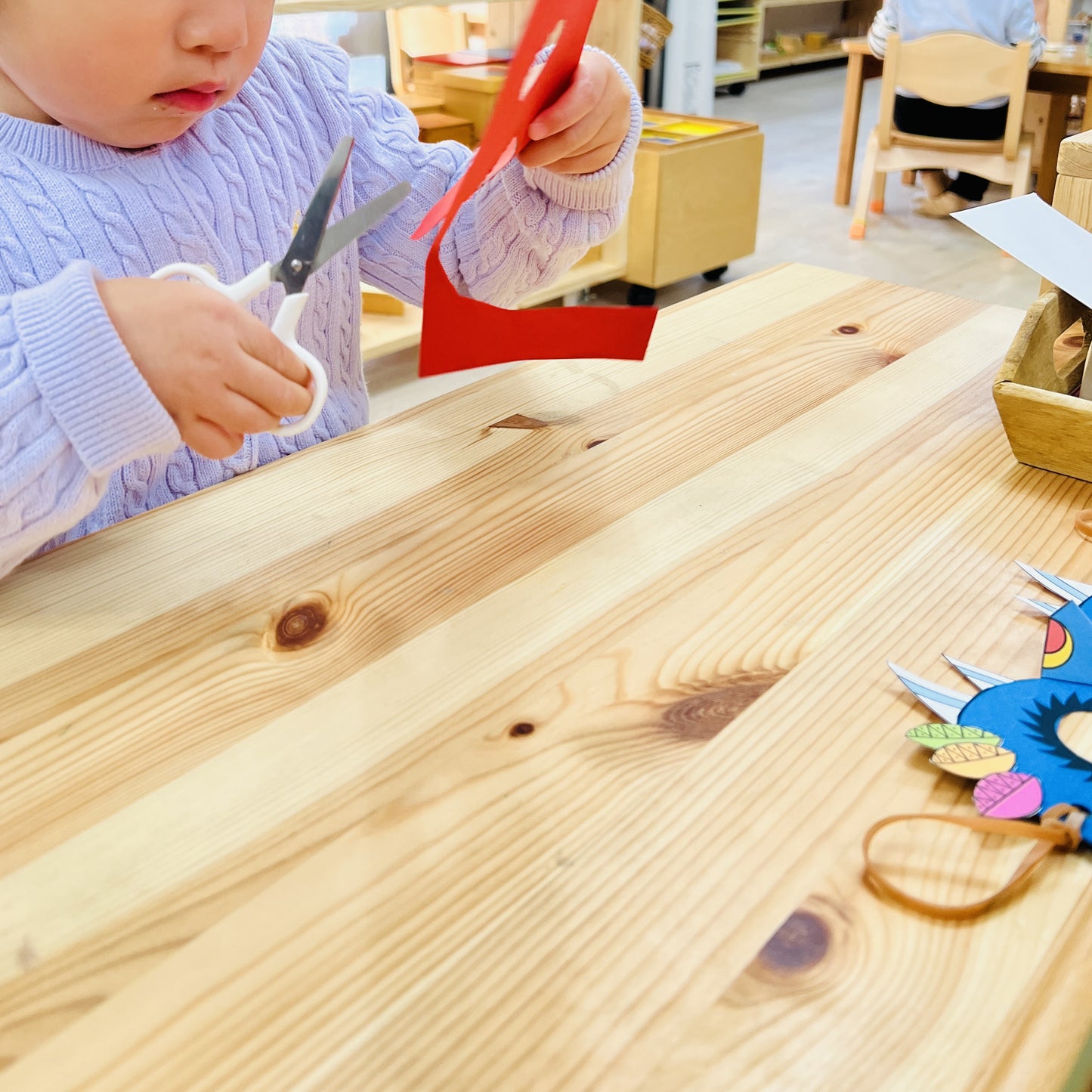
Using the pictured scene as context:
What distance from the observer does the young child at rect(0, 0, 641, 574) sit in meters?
0.48

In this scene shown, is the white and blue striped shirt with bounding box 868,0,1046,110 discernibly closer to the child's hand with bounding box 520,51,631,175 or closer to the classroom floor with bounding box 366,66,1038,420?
the classroom floor with bounding box 366,66,1038,420

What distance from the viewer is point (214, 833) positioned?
376mm

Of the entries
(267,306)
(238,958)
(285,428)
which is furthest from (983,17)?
(238,958)

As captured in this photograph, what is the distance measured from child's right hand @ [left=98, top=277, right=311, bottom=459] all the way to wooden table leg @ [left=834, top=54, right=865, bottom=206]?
319 cm

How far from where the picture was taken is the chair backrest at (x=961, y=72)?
9.07 ft

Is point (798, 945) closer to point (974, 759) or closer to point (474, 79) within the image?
point (974, 759)

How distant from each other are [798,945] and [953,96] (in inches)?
117

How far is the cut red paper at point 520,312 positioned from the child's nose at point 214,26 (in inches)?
5.1

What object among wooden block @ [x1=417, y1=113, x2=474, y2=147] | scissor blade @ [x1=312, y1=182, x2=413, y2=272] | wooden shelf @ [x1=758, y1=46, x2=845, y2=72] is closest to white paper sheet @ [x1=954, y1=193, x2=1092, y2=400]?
scissor blade @ [x1=312, y1=182, x2=413, y2=272]

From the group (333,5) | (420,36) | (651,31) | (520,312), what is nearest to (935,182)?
(651,31)

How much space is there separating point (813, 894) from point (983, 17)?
124 inches

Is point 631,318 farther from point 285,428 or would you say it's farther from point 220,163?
point 220,163

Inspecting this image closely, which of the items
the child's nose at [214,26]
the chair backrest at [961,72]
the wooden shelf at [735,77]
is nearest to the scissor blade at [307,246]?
the child's nose at [214,26]

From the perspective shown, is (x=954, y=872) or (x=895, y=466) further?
(x=895, y=466)
